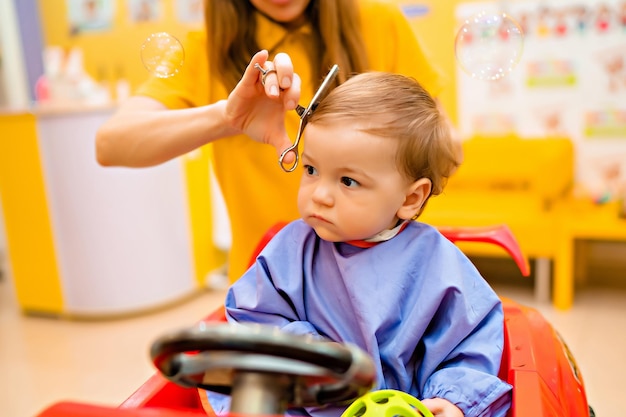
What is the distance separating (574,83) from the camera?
2602 millimetres

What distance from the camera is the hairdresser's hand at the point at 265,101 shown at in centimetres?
69

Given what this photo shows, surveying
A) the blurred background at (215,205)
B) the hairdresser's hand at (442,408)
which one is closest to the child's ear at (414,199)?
the hairdresser's hand at (442,408)

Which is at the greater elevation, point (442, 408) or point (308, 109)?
point (308, 109)

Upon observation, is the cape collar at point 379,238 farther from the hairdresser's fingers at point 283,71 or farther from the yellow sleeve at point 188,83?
the yellow sleeve at point 188,83

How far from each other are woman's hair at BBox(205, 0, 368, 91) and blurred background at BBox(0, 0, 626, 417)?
4.26ft

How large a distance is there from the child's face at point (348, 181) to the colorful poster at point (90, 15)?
9.46 ft

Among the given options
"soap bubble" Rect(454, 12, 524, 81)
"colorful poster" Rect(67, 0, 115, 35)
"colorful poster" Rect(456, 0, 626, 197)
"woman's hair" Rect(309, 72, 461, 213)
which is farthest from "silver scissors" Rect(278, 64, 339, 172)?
"colorful poster" Rect(67, 0, 115, 35)

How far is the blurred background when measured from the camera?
2.34 meters

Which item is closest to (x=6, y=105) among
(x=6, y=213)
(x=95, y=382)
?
(x=6, y=213)

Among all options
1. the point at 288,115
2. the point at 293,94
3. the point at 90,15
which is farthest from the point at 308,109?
the point at 90,15

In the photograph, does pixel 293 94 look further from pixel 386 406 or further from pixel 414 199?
pixel 386 406

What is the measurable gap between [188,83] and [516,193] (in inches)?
82.0

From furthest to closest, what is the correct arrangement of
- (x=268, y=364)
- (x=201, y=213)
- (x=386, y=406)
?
1. (x=201, y=213)
2. (x=386, y=406)
3. (x=268, y=364)

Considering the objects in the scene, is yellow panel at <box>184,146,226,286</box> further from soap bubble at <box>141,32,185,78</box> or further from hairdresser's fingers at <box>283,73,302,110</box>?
hairdresser's fingers at <box>283,73,302,110</box>
